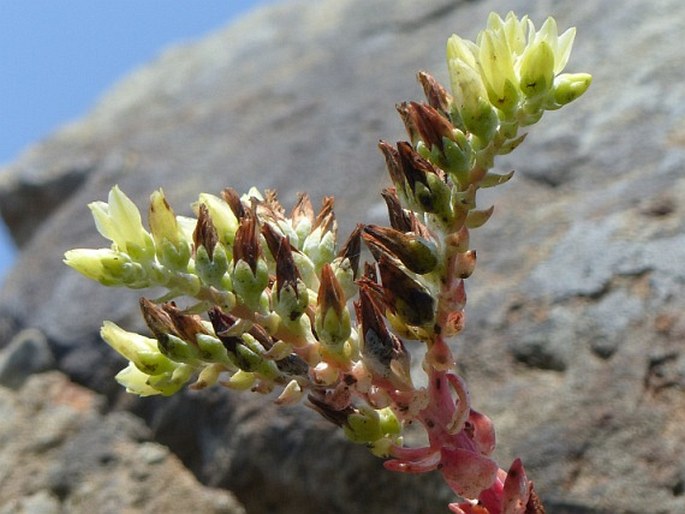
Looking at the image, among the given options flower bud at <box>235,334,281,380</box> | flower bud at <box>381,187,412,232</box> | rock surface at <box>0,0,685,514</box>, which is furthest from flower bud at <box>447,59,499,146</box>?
rock surface at <box>0,0,685,514</box>

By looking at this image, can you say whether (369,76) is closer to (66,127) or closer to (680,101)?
(680,101)

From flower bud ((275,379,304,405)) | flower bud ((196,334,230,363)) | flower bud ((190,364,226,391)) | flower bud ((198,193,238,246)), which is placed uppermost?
flower bud ((198,193,238,246))

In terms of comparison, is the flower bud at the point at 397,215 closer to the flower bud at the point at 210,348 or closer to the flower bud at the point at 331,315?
the flower bud at the point at 331,315

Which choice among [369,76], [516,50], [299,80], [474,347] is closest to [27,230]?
[299,80]

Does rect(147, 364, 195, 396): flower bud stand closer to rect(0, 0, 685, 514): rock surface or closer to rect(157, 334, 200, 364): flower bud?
rect(157, 334, 200, 364): flower bud

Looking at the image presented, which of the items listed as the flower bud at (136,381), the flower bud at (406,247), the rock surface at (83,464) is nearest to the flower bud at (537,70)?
the flower bud at (406,247)

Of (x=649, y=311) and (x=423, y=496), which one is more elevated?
(x=649, y=311)

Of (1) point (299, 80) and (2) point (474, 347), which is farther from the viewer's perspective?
(1) point (299, 80)

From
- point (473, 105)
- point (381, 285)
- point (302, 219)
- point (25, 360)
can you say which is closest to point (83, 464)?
point (25, 360)
